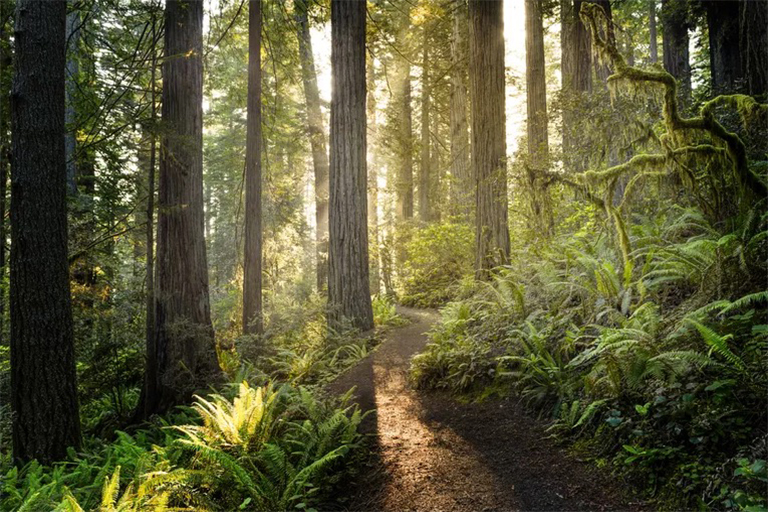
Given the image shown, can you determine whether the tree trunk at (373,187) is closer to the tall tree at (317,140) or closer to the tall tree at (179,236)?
the tall tree at (317,140)

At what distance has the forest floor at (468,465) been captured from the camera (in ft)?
10.6

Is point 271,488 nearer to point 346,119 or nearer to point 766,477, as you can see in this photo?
point 766,477

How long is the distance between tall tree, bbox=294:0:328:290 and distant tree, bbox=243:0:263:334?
395cm

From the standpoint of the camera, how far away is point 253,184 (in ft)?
34.9

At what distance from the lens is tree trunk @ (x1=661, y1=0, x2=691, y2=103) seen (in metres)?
11.1

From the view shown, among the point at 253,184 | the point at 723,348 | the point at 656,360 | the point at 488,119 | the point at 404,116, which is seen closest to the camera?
the point at 723,348

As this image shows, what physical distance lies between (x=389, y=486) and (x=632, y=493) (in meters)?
1.87

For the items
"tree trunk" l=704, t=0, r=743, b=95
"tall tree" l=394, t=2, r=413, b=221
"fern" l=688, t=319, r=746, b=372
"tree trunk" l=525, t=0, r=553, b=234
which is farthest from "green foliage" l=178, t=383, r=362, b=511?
"tall tree" l=394, t=2, r=413, b=221

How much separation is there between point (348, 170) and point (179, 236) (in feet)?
11.4

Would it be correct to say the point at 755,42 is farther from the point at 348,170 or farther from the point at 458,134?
the point at 458,134

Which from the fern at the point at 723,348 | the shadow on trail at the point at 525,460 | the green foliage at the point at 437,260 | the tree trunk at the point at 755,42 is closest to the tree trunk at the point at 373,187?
the green foliage at the point at 437,260

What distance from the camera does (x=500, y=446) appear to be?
404cm

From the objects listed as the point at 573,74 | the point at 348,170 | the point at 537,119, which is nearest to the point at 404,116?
the point at 537,119

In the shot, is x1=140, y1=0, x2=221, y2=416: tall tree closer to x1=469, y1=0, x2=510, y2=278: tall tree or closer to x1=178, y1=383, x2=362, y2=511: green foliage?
x1=178, y1=383, x2=362, y2=511: green foliage
